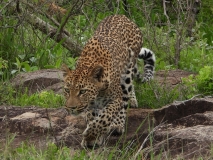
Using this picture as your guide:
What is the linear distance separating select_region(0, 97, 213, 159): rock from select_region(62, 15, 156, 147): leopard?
0.15 m

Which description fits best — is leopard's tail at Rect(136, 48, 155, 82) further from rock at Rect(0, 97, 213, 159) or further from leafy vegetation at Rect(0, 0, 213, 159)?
rock at Rect(0, 97, 213, 159)

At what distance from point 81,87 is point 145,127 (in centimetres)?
86

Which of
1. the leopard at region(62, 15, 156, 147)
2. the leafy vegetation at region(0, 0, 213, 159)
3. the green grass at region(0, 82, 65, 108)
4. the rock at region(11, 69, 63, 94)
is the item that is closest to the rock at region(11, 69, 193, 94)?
the rock at region(11, 69, 63, 94)

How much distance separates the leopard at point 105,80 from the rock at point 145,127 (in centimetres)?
15

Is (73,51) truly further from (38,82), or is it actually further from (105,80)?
(105,80)

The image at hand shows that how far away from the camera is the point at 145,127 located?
23.6 ft

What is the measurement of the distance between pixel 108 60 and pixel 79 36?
11.2 feet

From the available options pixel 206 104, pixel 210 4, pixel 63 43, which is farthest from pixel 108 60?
pixel 210 4

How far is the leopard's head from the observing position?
676 centimetres

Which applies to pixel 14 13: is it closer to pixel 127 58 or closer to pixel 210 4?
pixel 127 58

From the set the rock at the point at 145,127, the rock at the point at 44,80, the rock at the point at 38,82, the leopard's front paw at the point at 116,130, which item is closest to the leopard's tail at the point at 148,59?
the rock at the point at 44,80

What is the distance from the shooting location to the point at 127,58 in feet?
27.1

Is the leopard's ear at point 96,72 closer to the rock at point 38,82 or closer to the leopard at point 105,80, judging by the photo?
the leopard at point 105,80

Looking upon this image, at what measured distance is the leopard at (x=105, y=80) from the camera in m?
6.87
